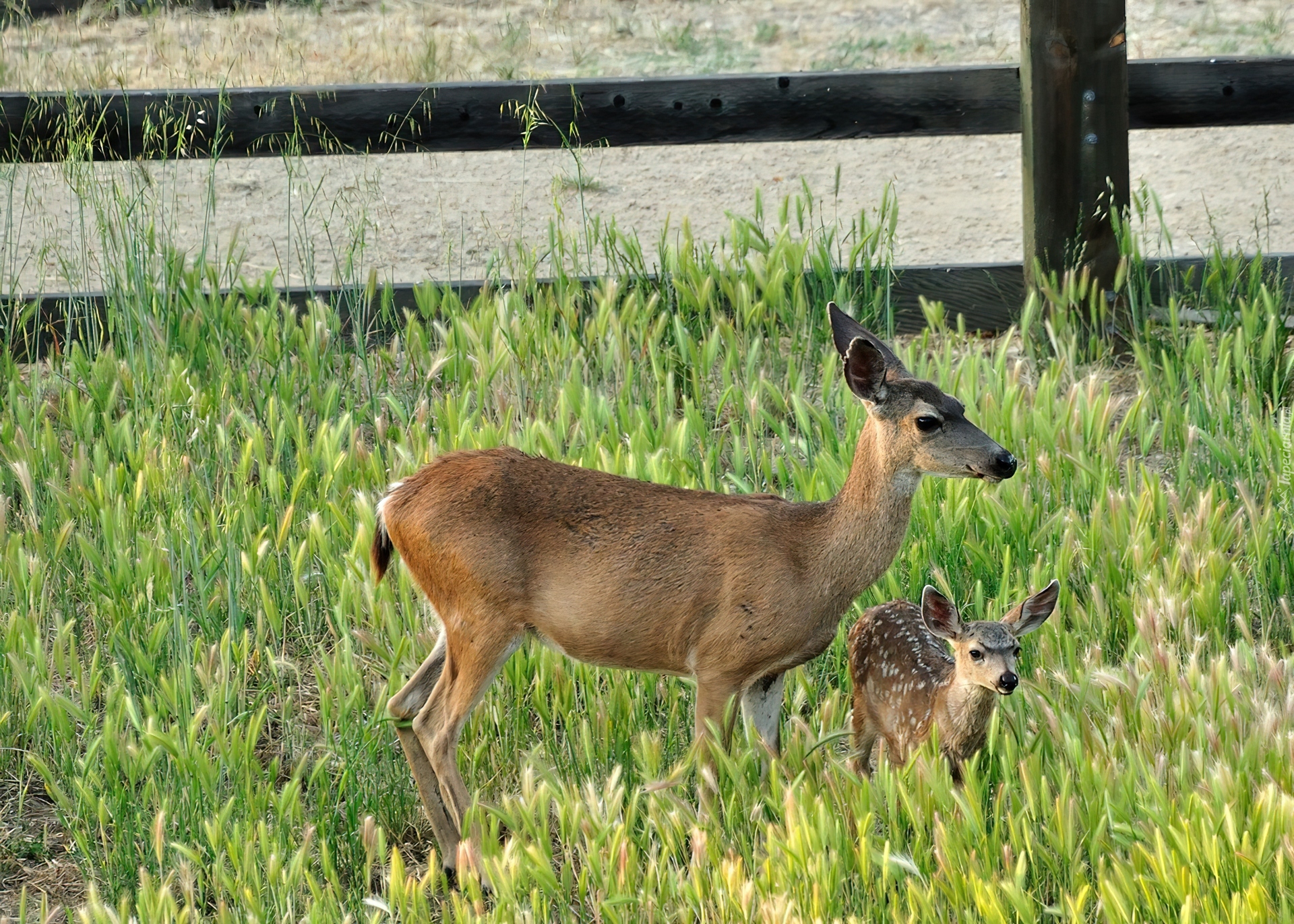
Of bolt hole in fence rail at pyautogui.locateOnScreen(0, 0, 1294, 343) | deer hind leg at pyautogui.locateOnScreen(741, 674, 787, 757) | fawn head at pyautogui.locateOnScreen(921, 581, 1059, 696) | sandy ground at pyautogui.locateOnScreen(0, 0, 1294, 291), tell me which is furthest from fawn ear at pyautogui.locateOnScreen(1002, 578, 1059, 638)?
sandy ground at pyautogui.locateOnScreen(0, 0, 1294, 291)

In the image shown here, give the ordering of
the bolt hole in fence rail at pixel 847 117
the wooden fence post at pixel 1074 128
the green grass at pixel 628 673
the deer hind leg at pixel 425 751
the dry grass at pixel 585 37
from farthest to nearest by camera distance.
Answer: the dry grass at pixel 585 37 < the bolt hole in fence rail at pixel 847 117 < the wooden fence post at pixel 1074 128 < the deer hind leg at pixel 425 751 < the green grass at pixel 628 673

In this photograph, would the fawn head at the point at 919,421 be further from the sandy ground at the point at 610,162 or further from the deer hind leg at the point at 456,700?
the sandy ground at the point at 610,162

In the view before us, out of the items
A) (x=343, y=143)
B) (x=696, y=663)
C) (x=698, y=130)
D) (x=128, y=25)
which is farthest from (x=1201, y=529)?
(x=128, y=25)

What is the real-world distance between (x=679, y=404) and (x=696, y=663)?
2507 millimetres

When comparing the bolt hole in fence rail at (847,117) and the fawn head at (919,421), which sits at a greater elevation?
the bolt hole in fence rail at (847,117)

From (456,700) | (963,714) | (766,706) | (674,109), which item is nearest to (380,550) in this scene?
(456,700)

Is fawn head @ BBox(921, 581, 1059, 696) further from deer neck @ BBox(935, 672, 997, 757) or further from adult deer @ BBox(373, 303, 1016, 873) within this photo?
adult deer @ BBox(373, 303, 1016, 873)

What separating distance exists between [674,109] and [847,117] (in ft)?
2.43

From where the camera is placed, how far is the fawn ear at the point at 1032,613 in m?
3.51

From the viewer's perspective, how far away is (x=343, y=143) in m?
6.57

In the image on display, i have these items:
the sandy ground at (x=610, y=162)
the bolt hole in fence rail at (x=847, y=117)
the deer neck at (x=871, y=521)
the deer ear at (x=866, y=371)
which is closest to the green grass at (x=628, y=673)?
the bolt hole in fence rail at (x=847, y=117)

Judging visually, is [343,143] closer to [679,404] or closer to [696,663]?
[679,404]

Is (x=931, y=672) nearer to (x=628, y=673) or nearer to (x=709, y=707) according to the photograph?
(x=709, y=707)

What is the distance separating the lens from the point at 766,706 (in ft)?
12.3
